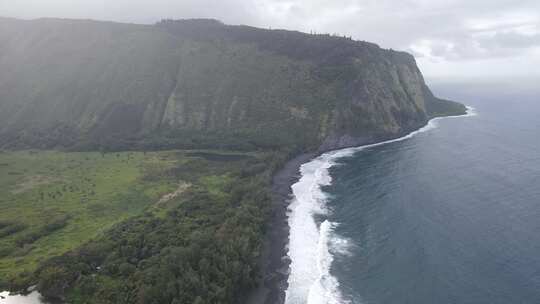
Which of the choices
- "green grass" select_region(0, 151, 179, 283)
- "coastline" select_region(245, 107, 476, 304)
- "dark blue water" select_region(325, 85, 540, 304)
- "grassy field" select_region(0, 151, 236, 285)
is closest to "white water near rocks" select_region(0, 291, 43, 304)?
"grassy field" select_region(0, 151, 236, 285)

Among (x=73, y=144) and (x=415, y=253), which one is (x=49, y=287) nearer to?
(x=415, y=253)

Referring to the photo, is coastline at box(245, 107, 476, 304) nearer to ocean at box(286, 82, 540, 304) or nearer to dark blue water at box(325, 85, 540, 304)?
ocean at box(286, 82, 540, 304)

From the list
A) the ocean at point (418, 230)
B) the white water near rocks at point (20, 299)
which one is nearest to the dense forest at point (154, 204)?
the white water near rocks at point (20, 299)

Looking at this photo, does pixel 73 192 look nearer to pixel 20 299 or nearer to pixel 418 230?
pixel 20 299

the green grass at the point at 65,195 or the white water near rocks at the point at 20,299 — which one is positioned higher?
the green grass at the point at 65,195

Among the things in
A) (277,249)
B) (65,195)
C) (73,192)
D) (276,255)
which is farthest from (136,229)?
(73,192)

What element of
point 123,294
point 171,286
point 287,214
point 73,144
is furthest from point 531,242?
point 73,144

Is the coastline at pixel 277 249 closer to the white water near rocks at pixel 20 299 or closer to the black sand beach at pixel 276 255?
the black sand beach at pixel 276 255
